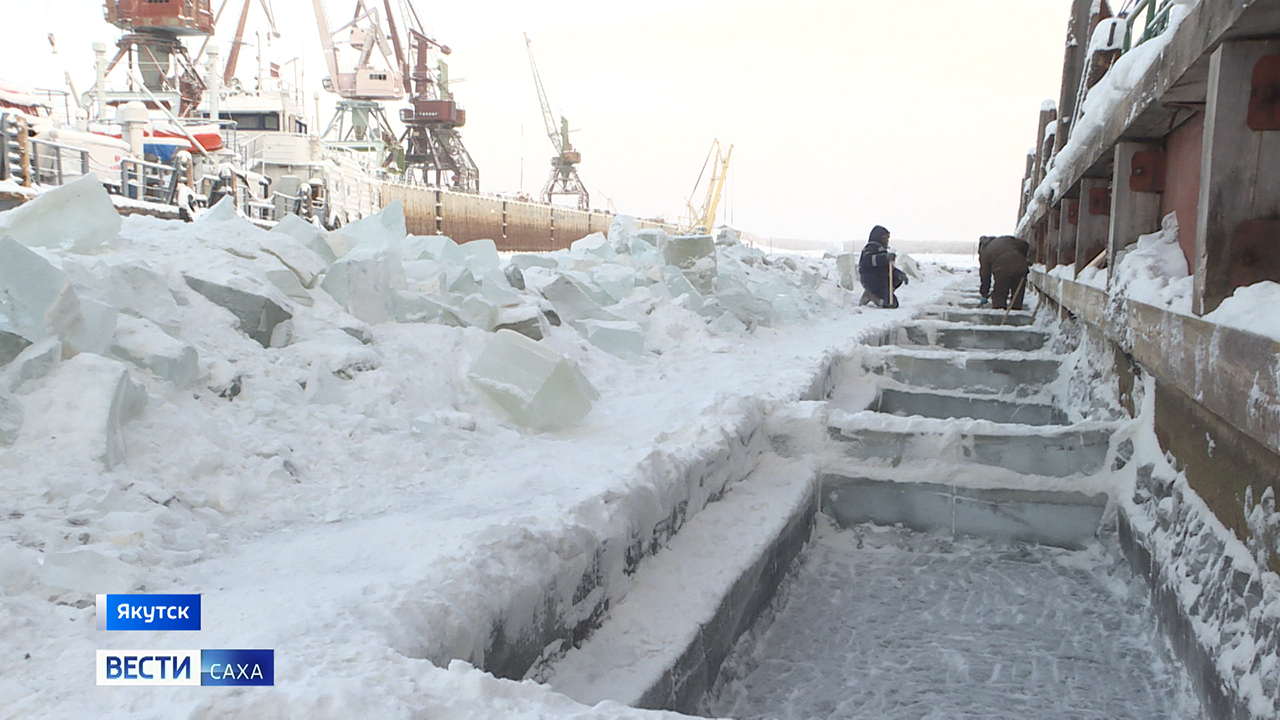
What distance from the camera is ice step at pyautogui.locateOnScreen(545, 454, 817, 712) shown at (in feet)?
7.00

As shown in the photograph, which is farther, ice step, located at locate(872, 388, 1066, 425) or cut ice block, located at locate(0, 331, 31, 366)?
ice step, located at locate(872, 388, 1066, 425)

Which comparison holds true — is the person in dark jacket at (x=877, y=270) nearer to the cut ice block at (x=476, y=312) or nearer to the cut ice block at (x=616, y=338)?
the cut ice block at (x=616, y=338)

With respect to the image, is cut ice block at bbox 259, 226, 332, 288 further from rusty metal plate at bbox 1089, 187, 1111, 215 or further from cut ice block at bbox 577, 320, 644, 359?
rusty metal plate at bbox 1089, 187, 1111, 215

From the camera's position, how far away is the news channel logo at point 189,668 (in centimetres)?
147

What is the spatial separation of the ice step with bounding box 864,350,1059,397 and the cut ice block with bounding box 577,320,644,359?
6.50ft

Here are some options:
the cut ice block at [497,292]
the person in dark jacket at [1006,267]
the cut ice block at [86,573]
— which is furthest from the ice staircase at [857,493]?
the person in dark jacket at [1006,267]

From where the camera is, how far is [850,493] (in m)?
4.17

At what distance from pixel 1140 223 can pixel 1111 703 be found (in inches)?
91.7

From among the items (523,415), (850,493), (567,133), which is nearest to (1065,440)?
(850,493)

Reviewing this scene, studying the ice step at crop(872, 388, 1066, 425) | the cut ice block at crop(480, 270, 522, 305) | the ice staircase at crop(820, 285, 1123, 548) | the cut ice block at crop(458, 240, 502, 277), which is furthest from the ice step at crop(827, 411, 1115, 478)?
the cut ice block at crop(458, 240, 502, 277)

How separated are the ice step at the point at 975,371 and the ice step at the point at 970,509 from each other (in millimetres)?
2137

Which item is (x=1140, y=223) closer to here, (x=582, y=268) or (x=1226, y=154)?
(x=1226, y=154)

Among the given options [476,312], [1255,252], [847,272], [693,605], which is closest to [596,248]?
[476,312]

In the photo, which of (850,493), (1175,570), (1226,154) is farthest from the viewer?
(850,493)
